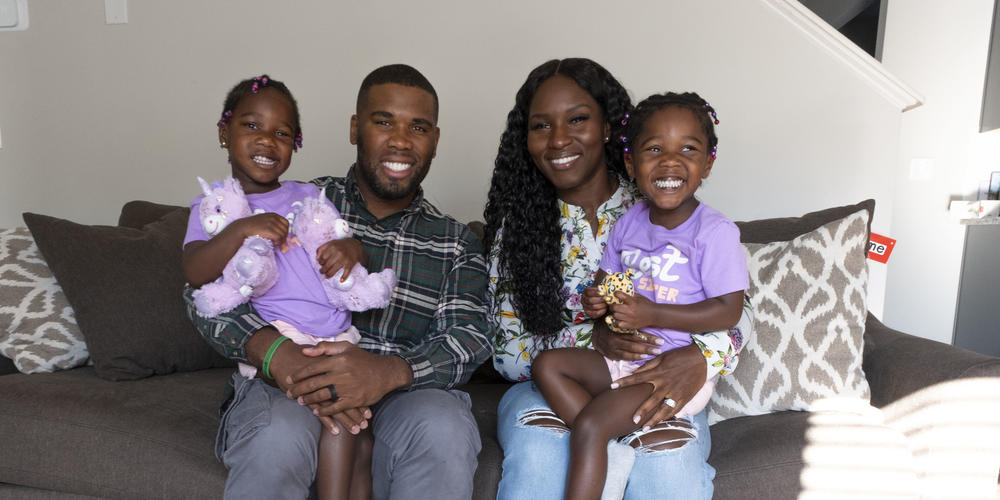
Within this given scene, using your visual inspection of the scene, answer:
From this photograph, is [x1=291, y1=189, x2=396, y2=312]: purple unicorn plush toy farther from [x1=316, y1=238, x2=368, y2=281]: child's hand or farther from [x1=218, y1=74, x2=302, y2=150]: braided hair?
[x1=218, y1=74, x2=302, y2=150]: braided hair

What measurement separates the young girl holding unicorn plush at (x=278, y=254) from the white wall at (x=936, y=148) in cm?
346

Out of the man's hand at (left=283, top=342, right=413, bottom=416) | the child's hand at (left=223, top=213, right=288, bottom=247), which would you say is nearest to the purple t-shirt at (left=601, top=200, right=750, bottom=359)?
the man's hand at (left=283, top=342, right=413, bottom=416)

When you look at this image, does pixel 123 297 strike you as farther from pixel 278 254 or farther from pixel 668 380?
pixel 668 380

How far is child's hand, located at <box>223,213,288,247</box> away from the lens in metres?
1.29

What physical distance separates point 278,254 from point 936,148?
3.78m

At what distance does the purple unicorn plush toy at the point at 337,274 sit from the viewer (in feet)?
4.52

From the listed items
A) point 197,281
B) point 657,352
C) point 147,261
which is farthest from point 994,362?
point 147,261

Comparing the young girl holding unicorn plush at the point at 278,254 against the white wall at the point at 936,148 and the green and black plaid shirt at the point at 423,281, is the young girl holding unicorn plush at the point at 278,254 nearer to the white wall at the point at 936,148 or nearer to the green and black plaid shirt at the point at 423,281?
the green and black plaid shirt at the point at 423,281

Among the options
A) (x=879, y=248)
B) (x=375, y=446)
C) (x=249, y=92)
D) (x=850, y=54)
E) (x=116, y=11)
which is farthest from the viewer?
(x=116, y=11)

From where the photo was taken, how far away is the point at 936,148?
144 inches

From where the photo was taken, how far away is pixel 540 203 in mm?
1707

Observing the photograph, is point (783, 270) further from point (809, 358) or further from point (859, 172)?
point (859, 172)

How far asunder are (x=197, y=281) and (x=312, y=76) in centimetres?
159

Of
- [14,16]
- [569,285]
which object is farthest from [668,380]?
[14,16]
